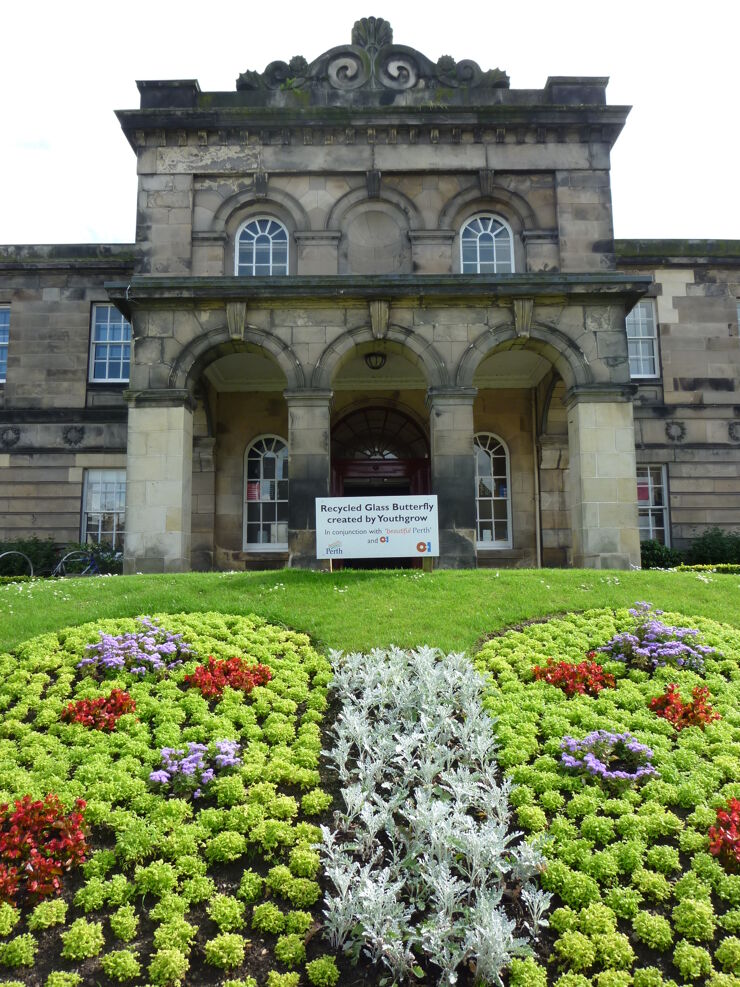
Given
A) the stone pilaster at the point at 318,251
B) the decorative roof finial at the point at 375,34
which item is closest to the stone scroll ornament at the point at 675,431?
the stone pilaster at the point at 318,251

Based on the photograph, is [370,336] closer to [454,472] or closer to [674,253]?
[454,472]

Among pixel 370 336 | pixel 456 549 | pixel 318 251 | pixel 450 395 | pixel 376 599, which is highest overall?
pixel 318 251

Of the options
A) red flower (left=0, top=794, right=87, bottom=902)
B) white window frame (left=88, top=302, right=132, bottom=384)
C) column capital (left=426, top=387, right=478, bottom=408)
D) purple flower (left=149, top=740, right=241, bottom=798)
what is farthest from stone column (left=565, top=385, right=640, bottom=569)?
white window frame (left=88, top=302, right=132, bottom=384)

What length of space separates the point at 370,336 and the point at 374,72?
7163mm

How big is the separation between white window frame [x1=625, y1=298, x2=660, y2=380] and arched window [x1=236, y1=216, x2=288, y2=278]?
33.1 feet

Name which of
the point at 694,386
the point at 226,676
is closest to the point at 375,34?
the point at 694,386

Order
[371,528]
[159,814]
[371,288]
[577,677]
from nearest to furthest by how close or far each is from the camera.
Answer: [159,814], [577,677], [371,528], [371,288]

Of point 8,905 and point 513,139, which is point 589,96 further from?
point 8,905

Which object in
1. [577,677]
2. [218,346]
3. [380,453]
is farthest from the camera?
[380,453]

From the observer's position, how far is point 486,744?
22.9 feet

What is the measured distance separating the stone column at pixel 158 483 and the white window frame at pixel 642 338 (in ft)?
41.7

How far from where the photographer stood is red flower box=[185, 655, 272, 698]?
27.6 feet

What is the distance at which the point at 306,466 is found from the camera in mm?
15945

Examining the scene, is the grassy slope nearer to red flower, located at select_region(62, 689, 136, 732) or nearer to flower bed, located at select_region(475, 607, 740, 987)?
flower bed, located at select_region(475, 607, 740, 987)
